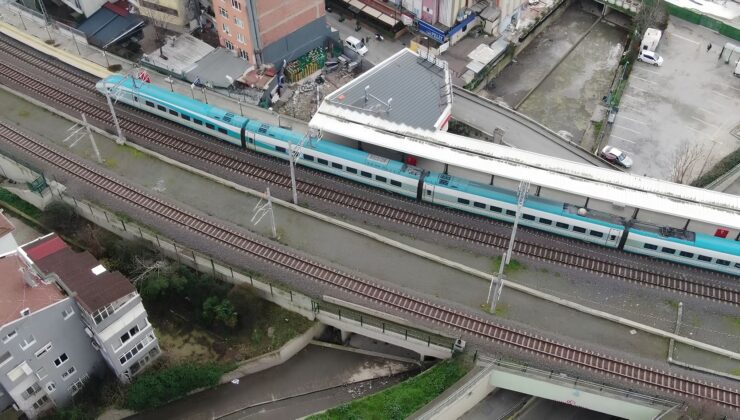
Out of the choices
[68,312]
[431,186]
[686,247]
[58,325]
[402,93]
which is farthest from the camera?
[402,93]

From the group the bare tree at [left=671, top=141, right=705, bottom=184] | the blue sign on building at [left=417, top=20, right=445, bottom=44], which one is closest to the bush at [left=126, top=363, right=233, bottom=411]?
the bare tree at [left=671, top=141, right=705, bottom=184]

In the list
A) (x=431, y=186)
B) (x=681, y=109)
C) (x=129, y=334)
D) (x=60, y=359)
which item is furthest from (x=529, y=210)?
(x=60, y=359)

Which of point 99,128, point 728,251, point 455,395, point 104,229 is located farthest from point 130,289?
point 728,251

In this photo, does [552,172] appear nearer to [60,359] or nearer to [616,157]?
[616,157]

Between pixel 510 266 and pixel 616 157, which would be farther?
pixel 616 157

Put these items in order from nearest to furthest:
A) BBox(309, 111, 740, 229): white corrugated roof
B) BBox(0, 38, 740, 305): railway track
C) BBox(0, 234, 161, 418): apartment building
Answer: BBox(0, 234, 161, 418): apartment building → BBox(309, 111, 740, 229): white corrugated roof → BBox(0, 38, 740, 305): railway track

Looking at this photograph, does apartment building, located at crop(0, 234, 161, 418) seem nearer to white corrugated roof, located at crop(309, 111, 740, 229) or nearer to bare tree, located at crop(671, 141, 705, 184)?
white corrugated roof, located at crop(309, 111, 740, 229)

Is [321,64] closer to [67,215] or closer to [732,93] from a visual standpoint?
[67,215]
